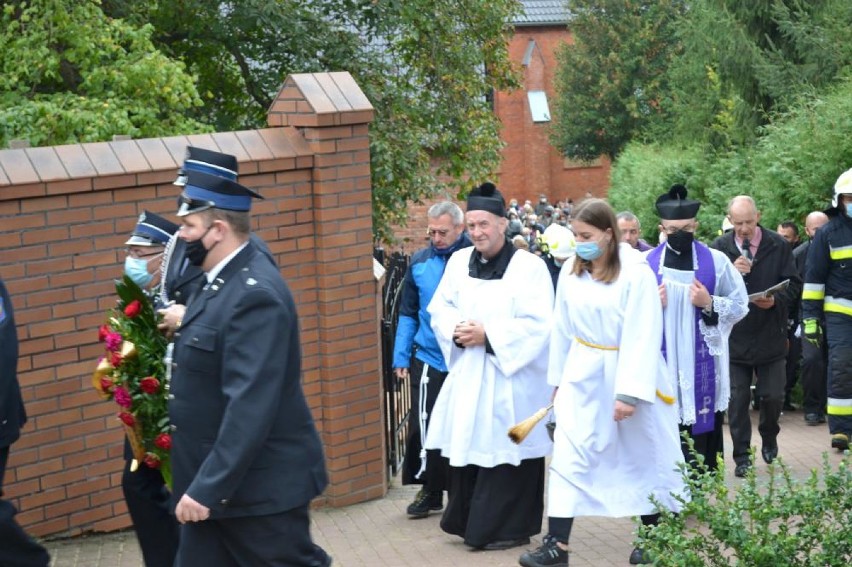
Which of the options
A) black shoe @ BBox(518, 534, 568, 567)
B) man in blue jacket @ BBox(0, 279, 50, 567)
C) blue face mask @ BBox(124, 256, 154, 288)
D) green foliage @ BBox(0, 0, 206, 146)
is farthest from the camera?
green foliage @ BBox(0, 0, 206, 146)

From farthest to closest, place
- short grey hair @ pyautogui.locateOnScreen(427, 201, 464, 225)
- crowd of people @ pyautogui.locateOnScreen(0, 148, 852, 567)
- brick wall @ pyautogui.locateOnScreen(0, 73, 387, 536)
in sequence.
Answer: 1. short grey hair @ pyautogui.locateOnScreen(427, 201, 464, 225)
2. brick wall @ pyautogui.locateOnScreen(0, 73, 387, 536)
3. crowd of people @ pyautogui.locateOnScreen(0, 148, 852, 567)

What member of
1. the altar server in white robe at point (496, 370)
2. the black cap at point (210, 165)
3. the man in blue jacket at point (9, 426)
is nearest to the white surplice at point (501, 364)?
the altar server in white robe at point (496, 370)

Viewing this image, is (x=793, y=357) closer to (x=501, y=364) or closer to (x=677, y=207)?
(x=677, y=207)

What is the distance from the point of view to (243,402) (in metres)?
4.61

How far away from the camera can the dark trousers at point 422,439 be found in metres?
8.33

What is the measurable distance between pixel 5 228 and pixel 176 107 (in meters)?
7.94

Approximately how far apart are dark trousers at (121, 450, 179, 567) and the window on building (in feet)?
155

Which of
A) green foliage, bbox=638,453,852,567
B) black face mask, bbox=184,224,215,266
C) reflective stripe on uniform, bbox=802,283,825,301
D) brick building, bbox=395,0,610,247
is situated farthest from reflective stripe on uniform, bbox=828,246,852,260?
brick building, bbox=395,0,610,247

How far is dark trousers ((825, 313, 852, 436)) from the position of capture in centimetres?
979

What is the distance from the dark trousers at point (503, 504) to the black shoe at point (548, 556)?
53cm

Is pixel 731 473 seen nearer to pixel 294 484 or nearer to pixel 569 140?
pixel 294 484

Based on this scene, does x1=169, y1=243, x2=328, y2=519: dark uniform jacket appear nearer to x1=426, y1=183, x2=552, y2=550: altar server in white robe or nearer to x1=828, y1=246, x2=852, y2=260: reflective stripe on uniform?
x1=426, y1=183, x2=552, y2=550: altar server in white robe

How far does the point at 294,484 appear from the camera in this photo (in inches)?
190

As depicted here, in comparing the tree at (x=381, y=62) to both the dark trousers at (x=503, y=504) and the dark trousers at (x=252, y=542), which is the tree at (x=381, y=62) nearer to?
the dark trousers at (x=503, y=504)
